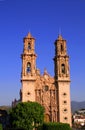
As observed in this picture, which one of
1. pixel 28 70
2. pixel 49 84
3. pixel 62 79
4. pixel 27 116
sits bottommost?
pixel 27 116

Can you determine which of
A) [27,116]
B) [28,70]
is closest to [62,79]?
[28,70]

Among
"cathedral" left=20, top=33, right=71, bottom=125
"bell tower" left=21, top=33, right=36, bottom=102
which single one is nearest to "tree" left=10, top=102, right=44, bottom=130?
"bell tower" left=21, top=33, right=36, bottom=102

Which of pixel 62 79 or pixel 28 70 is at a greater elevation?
pixel 28 70

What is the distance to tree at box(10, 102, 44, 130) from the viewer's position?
53031 mm

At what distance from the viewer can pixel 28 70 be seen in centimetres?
6088

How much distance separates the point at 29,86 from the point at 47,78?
4.15 meters

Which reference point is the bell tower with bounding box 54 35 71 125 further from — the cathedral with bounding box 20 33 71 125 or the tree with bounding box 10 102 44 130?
the tree with bounding box 10 102 44 130

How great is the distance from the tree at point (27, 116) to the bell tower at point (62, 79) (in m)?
6.31

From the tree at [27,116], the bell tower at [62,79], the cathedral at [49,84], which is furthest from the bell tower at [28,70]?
the tree at [27,116]

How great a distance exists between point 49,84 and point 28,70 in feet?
15.6

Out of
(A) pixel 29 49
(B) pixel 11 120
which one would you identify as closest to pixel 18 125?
(B) pixel 11 120

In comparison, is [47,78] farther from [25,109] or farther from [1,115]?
[1,115]

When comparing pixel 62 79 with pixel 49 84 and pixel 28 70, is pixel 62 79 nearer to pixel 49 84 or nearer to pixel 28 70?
pixel 49 84

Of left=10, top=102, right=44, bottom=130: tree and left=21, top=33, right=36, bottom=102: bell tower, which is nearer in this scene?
left=10, top=102, right=44, bottom=130: tree
